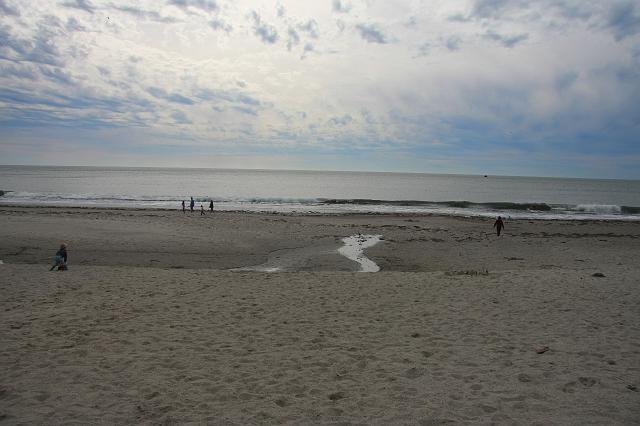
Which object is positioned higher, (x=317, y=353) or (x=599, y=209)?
(x=599, y=209)

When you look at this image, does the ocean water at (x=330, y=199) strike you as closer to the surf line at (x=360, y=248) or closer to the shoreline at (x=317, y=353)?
the surf line at (x=360, y=248)

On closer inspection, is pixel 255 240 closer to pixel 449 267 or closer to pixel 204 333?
pixel 449 267

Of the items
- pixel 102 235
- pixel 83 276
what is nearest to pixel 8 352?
pixel 83 276

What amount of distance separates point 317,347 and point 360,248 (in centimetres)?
1388

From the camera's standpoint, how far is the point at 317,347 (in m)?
6.92

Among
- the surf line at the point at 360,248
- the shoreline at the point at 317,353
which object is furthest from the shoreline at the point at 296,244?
the shoreline at the point at 317,353

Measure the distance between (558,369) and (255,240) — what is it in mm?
17465

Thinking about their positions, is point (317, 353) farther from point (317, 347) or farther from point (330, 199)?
point (330, 199)

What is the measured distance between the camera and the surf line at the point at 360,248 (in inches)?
641

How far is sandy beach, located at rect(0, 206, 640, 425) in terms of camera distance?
4.98 m

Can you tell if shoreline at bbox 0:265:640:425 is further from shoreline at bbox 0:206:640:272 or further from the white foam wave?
the white foam wave

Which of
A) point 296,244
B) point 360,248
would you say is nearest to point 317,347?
point 360,248

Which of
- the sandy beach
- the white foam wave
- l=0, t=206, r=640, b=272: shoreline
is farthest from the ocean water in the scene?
the sandy beach

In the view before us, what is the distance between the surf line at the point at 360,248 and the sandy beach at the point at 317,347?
10.2ft
